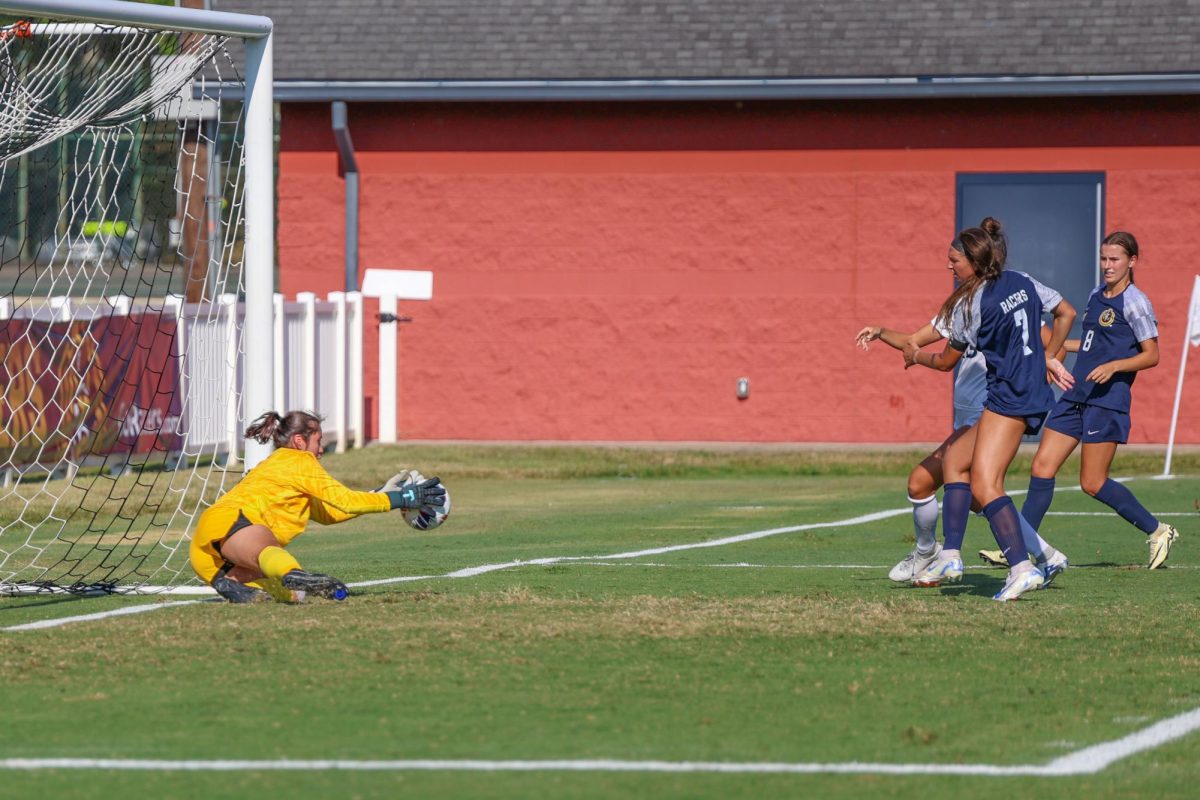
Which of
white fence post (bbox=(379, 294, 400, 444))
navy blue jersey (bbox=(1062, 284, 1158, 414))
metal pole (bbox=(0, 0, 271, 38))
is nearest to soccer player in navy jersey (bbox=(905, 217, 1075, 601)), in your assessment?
navy blue jersey (bbox=(1062, 284, 1158, 414))

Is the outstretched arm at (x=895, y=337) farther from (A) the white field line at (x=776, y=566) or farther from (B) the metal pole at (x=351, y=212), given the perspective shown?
(B) the metal pole at (x=351, y=212)

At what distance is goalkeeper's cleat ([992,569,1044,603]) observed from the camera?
9727 millimetres

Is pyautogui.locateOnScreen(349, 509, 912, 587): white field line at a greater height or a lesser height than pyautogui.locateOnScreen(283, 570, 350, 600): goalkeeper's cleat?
lesser

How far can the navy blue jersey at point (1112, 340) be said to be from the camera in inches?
455

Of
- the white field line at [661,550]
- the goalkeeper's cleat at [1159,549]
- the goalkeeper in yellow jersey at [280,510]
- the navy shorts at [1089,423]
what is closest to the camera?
the goalkeeper in yellow jersey at [280,510]

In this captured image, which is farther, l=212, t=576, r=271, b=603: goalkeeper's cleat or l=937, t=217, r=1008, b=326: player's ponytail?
l=937, t=217, r=1008, b=326: player's ponytail

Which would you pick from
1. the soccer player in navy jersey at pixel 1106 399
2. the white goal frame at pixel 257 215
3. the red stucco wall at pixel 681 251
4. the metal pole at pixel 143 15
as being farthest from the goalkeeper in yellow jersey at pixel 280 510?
the red stucco wall at pixel 681 251

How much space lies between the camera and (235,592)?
9586 mm

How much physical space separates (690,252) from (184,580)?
13796 millimetres

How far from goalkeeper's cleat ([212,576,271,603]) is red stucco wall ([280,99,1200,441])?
48.7 ft

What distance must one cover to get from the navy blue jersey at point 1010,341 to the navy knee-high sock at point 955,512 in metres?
0.62

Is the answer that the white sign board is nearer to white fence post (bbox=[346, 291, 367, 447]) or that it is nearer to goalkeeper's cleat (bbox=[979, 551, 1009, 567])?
white fence post (bbox=[346, 291, 367, 447])

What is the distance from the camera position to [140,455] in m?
19.4

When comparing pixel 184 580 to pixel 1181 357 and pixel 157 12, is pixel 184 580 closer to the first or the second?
pixel 157 12
